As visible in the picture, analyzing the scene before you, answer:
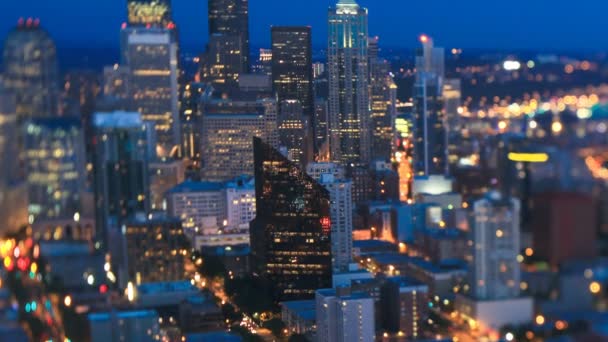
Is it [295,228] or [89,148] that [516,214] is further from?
[295,228]

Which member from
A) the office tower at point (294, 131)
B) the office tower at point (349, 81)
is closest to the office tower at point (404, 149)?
the office tower at point (349, 81)

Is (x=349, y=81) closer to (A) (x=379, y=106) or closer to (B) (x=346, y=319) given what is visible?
(A) (x=379, y=106)

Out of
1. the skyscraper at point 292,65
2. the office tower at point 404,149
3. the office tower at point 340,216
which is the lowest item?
the office tower at point 340,216

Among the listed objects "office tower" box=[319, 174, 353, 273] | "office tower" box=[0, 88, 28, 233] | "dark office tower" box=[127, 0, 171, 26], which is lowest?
"office tower" box=[319, 174, 353, 273]

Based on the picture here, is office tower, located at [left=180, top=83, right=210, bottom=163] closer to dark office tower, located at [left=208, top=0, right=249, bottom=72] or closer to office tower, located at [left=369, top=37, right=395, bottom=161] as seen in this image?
dark office tower, located at [left=208, top=0, right=249, bottom=72]

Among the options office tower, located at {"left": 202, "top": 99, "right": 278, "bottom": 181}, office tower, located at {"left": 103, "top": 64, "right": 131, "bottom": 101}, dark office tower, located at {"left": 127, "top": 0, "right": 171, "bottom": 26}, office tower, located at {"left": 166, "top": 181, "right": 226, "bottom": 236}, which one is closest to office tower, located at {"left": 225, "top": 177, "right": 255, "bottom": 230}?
office tower, located at {"left": 166, "top": 181, "right": 226, "bottom": 236}

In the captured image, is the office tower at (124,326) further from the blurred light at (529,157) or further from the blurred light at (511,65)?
the blurred light at (529,157)
